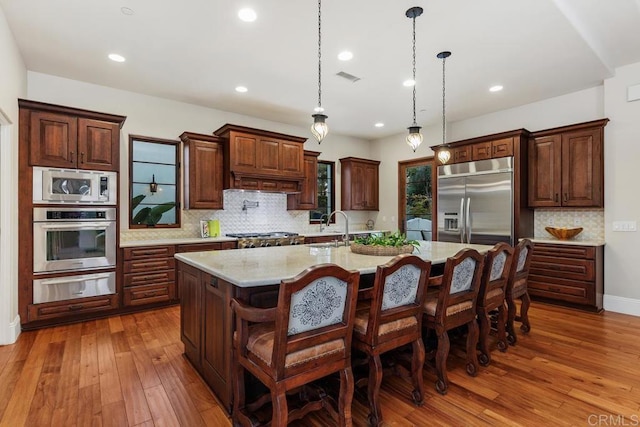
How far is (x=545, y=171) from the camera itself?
488cm

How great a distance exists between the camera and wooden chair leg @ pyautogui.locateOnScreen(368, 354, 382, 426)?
76.5 inches

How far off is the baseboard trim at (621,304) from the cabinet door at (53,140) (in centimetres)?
695

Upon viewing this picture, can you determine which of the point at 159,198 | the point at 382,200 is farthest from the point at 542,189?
the point at 159,198

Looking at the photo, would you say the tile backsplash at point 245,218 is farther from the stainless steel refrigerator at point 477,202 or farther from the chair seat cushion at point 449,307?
the chair seat cushion at point 449,307

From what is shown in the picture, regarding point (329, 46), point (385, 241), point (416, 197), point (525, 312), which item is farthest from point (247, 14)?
point (416, 197)

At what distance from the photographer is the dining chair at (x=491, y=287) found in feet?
8.73

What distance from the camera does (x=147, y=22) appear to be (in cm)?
301

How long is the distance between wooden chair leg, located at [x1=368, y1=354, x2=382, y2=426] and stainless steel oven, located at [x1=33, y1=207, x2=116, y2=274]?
11.7ft

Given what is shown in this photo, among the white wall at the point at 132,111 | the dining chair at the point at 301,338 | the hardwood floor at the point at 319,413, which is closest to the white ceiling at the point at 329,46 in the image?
the white wall at the point at 132,111

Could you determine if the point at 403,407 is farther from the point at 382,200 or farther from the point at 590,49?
the point at 382,200

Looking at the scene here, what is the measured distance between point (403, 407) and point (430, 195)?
5.17m

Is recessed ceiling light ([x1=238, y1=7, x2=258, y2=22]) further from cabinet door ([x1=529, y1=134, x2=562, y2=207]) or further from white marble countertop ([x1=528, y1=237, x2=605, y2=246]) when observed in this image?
white marble countertop ([x1=528, y1=237, x2=605, y2=246])

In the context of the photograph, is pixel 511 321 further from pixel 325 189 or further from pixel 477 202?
pixel 325 189

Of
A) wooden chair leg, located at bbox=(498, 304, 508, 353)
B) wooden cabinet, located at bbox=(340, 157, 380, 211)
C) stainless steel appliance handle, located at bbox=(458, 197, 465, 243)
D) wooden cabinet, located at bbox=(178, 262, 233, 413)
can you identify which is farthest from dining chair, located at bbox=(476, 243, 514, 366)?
wooden cabinet, located at bbox=(340, 157, 380, 211)
